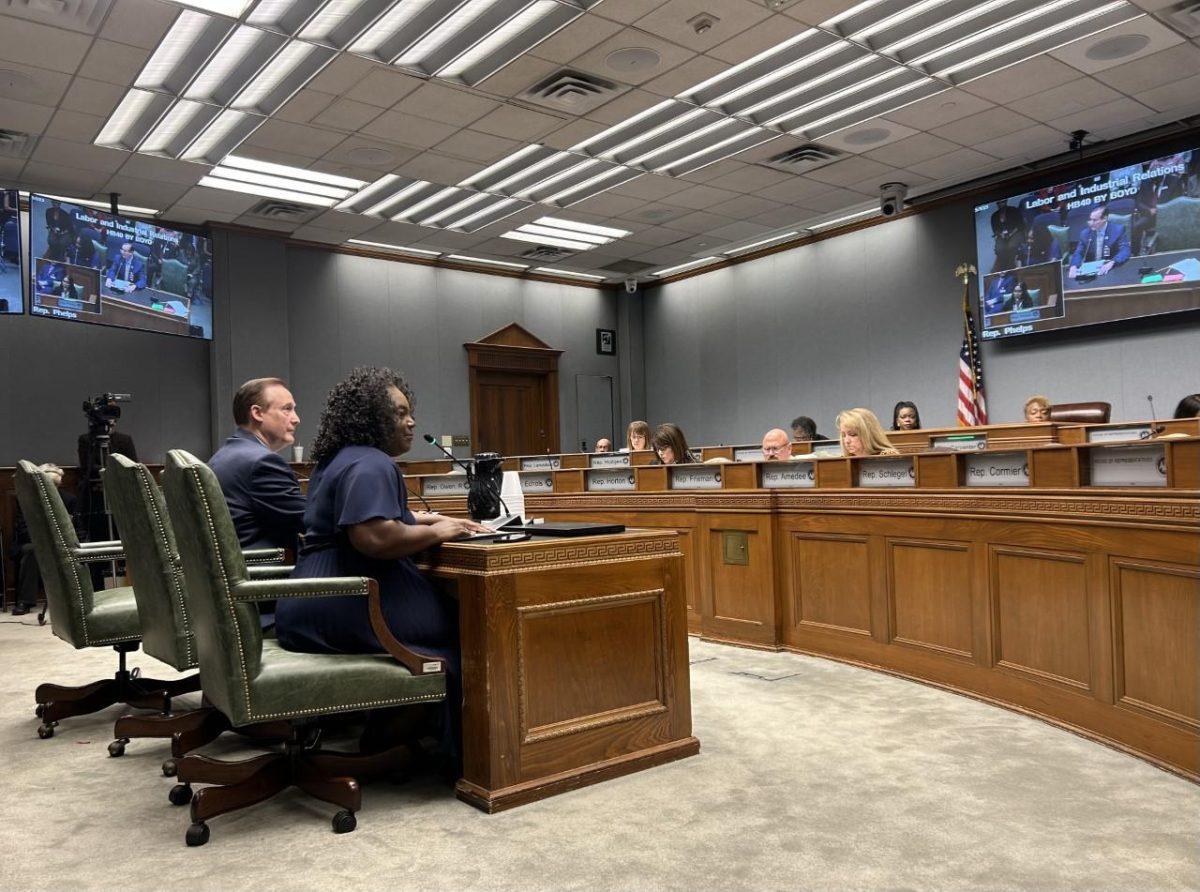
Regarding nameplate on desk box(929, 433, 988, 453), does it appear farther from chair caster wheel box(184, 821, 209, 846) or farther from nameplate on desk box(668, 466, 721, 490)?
chair caster wheel box(184, 821, 209, 846)

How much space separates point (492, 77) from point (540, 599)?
14.6 feet

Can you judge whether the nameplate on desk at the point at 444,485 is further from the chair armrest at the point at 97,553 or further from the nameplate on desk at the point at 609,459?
the chair armrest at the point at 97,553

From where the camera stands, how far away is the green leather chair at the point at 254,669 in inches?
84.6

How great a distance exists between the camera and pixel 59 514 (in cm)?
323

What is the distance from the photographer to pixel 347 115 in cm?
639

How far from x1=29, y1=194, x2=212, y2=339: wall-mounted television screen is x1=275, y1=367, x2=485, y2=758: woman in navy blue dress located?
5673 millimetres

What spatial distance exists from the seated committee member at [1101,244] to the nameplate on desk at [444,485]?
544cm

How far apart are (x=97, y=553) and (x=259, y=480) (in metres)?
0.78

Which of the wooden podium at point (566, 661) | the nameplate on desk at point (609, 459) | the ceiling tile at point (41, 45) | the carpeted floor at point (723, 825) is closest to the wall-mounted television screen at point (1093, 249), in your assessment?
the nameplate on desk at point (609, 459)

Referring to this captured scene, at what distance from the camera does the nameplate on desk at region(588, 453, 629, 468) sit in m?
7.75

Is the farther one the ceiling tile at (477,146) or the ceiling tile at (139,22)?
the ceiling tile at (477,146)

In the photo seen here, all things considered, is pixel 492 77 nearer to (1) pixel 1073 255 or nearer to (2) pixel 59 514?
(2) pixel 59 514

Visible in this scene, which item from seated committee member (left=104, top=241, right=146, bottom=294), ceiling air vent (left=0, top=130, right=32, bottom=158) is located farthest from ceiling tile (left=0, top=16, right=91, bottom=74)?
seated committee member (left=104, top=241, right=146, bottom=294)

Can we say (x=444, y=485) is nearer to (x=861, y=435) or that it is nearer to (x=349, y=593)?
(x=861, y=435)
